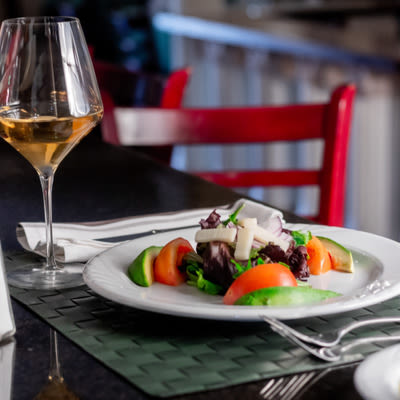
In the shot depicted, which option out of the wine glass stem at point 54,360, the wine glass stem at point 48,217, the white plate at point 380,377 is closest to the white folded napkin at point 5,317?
the wine glass stem at point 54,360

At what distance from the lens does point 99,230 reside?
834 millimetres

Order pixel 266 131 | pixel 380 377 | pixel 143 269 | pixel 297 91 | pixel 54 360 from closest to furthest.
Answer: pixel 380 377 → pixel 54 360 → pixel 143 269 → pixel 266 131 → pixel 297 91

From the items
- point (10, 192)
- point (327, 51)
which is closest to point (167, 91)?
point (10, 192)

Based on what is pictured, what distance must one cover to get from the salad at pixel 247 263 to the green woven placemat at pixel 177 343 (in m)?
0.03

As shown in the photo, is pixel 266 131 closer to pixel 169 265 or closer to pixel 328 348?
pixel 169 265

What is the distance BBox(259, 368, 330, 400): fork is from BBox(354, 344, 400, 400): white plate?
0.16ft

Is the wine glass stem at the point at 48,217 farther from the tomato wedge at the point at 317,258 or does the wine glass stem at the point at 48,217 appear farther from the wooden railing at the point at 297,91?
the wooden railing at the point at 297,91

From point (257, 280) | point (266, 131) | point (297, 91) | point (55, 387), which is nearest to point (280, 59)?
point (297, 91)

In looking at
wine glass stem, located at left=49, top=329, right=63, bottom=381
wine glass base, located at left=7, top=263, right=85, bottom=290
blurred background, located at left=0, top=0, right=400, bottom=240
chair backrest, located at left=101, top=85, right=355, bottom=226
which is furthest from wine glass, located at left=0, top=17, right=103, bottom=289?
blurred background, located at left=0, top=0, right=400, bottom=240

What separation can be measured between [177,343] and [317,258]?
0.52 ft

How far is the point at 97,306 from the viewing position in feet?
2.07

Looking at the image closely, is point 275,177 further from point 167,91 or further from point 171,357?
point 171,357

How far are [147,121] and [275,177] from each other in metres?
0.28

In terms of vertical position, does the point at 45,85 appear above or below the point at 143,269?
above
